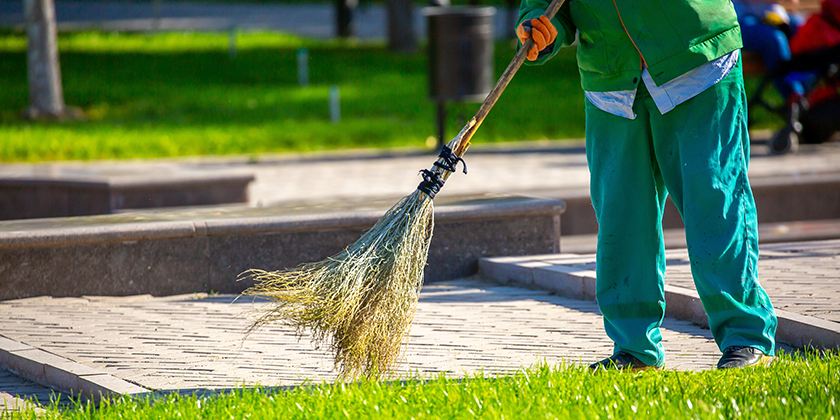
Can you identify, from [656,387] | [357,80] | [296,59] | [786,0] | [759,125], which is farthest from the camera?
[296,59]

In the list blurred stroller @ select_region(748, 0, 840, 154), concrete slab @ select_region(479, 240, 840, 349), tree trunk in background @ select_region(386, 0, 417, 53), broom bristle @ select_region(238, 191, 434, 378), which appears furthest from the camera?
tree trunk in background @ select_region(386, 0, 417, 53)

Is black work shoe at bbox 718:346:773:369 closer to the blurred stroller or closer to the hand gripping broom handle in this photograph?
the hand gripping broom handle

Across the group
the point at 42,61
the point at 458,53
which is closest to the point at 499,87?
the point at 458,53

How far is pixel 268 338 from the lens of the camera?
5.02 meters

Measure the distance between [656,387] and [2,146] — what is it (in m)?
11.6

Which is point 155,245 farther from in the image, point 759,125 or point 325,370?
point 759,125

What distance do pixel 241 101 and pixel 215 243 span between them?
12335 millimetres

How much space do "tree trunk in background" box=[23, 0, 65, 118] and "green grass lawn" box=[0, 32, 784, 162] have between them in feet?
1.52

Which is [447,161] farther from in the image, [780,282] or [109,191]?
[109,191]

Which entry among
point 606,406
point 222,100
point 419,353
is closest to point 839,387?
point 606,406

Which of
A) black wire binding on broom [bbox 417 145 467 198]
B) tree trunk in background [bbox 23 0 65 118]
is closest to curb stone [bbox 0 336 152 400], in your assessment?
black wire binding on broom [bbox 417 145 467 198]

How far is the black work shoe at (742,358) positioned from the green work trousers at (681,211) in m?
0.03

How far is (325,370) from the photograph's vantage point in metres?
4.42

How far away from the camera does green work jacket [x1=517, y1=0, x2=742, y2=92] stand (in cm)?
398
